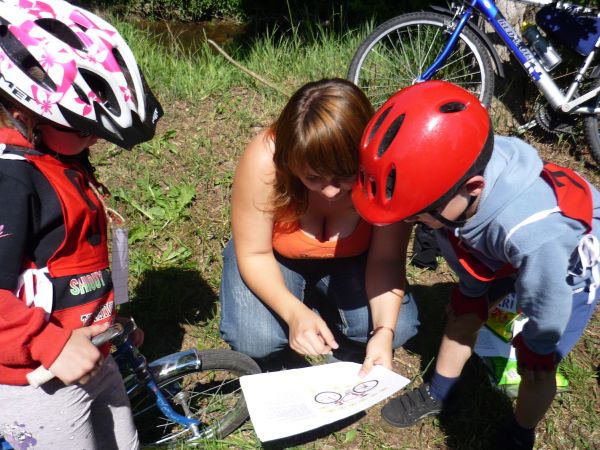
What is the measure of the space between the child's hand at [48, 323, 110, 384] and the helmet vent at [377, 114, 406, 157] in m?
0.93

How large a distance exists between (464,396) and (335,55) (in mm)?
2822

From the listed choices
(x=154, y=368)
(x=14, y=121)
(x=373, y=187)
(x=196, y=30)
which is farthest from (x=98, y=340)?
(x=196, y=30)

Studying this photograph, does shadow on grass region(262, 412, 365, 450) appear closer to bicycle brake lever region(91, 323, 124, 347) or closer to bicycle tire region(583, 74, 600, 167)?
bicycle brake lever region(91, 323, 124, 347)

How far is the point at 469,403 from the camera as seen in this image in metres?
2.51

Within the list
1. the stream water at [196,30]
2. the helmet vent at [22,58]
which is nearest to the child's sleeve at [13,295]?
the helmet vent at [22,58]

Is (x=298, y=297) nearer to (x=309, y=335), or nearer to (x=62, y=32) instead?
(x=309, y=335)

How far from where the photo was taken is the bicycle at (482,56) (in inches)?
145

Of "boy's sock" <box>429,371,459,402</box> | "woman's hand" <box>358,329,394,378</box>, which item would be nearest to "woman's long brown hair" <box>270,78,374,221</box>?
"woman's hand" <box>358,329,394,378</box>

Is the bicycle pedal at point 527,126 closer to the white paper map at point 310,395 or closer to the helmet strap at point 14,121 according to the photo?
the white paper map at point 310,395

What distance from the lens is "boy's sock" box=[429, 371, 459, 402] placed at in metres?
2.37

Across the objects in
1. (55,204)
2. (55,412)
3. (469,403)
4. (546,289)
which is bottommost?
(469,403)

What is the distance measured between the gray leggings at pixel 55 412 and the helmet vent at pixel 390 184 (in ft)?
3.27

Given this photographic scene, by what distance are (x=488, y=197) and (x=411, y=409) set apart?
3.89 ft

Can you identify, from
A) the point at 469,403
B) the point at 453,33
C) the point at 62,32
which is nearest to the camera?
the point at 62,32
